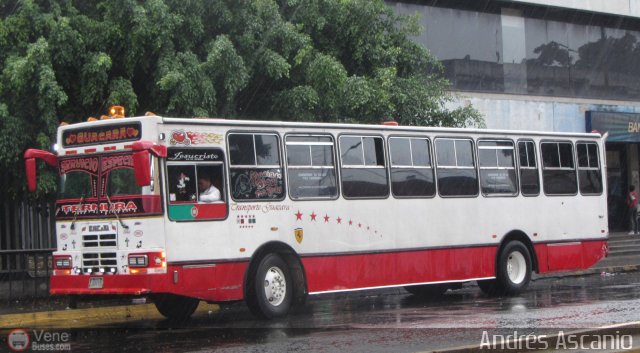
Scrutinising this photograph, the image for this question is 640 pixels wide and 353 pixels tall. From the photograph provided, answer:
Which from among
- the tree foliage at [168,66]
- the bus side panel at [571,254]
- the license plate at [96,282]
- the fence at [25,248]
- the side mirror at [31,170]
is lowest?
the bus side panel at [571,254]

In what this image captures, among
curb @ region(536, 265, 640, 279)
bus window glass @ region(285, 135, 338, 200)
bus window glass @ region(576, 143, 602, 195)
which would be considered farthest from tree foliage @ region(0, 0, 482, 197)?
curb @ region(536, 265, 640, 279)

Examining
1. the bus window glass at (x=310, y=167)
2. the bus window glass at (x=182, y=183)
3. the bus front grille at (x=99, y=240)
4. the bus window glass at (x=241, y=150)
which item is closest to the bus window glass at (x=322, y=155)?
the bus window glass at (x=310, y=167)

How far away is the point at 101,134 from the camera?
14125mm

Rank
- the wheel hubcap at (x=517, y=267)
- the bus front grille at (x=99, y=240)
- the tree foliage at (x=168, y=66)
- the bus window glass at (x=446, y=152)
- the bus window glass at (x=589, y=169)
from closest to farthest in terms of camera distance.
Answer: the bus front grille at (x=99, y=240), the tree foliage at (x=168, y=66), the bus window glass at (x=446, y=152), the wheel hubcap at (x=517, y=267), the bus window glass at (x=589, y=169)

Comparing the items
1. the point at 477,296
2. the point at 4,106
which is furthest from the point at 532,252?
the point at 4,106

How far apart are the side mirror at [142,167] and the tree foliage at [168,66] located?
3016 millimetres

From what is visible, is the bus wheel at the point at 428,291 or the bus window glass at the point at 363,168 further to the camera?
the bus wheel at the point at 428,291

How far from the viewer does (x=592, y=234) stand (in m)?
20.1

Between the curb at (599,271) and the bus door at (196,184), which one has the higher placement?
the bus door at (196,184)

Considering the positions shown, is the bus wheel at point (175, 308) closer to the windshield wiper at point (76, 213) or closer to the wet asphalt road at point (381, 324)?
the wet asphalt road at point (381, 324)

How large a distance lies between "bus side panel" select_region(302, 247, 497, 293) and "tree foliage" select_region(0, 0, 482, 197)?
3.49 m

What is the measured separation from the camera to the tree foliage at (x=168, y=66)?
15906 millimetres

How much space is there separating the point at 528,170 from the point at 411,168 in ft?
10.6

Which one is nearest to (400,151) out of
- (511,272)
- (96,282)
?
(511,272)
